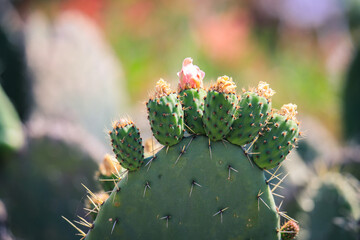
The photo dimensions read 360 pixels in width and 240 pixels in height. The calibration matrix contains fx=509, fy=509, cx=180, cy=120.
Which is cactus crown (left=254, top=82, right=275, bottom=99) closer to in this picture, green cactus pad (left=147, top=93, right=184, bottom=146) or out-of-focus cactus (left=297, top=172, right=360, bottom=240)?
green cactus pad (left=147, top=93, right=184, bottom=146)

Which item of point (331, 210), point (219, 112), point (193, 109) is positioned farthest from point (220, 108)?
point (331, 210)

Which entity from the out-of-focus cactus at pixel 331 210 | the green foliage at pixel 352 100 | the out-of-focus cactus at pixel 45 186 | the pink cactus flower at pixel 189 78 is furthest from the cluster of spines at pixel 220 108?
the green foliage at pixel 352 100

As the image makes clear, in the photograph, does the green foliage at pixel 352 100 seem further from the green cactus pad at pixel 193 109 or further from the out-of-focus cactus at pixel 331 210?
the green cactus pad at pixel 193 109

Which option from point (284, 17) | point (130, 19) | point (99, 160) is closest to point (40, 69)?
point (99, 160)

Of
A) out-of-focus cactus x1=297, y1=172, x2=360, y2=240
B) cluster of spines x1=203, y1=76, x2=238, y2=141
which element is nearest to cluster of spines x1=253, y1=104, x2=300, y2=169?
cluster of spines x1=203, y1=76, x2=238, y2=141

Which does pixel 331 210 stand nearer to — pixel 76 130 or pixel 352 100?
pixel 76 130

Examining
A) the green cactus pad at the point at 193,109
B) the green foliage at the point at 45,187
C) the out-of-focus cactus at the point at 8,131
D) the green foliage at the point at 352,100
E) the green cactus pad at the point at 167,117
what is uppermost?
the green foliage at the point at 352,100

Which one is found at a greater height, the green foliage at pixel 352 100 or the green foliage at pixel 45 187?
the green foliage at pixel 352 100

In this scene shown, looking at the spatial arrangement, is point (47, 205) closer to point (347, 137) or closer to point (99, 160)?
point (99, 160)
